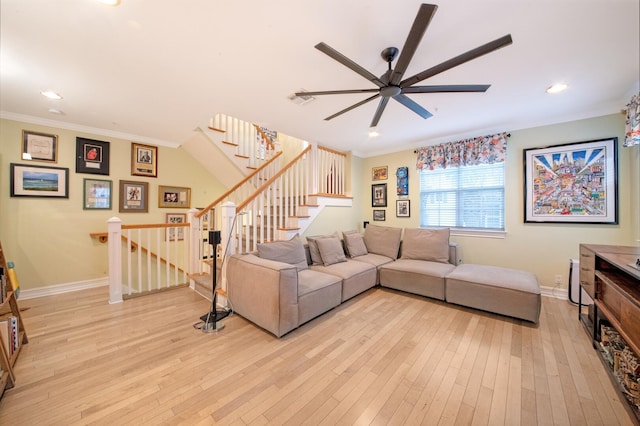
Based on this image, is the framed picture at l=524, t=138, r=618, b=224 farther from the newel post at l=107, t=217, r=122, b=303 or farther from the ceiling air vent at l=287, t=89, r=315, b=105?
the newel post at l=107, t=217, r=122, b=303

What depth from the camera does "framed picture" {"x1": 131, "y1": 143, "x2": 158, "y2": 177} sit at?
3.82m

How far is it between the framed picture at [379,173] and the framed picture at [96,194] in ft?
14.7

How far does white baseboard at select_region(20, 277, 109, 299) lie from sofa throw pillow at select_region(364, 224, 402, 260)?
13.9 ft

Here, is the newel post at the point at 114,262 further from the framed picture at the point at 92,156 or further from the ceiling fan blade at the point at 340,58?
the ceiling fan blade at the point at 340,58

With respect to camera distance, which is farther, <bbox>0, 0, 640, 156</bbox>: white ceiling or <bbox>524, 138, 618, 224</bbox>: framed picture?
<bbox>524, 138, 618, 224</bbox>: framed picture

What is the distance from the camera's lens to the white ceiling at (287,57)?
55.8 inches

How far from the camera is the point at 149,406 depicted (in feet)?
4.57

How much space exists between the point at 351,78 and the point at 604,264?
8.71 feet

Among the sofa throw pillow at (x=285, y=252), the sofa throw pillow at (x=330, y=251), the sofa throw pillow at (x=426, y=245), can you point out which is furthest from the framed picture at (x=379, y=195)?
the sofa throw pillow at (x=285, y=252)

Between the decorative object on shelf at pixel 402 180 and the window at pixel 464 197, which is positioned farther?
the decorative object on shelf at pixel 402 180

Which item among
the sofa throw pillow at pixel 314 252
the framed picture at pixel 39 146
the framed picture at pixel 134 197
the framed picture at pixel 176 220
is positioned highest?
the framed picture at pixel 39 146

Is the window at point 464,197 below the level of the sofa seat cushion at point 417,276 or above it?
above

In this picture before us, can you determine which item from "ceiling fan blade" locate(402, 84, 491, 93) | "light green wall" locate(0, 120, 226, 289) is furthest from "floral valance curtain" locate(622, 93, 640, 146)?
"light green wall" locate(0, 120, 226, 289)

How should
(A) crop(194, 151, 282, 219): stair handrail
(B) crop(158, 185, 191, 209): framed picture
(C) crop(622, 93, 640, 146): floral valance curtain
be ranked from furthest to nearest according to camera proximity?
(B) crop(158, 185, 191, 209): framed picture → (A) crop(194, 151, 282, 219): stair handrail → (C) crop(622, 93, 640, 146): floral valance curtain
